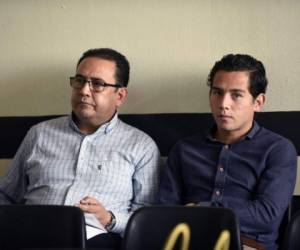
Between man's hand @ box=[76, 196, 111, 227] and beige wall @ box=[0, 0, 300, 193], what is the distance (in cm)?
59

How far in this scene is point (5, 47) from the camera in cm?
237

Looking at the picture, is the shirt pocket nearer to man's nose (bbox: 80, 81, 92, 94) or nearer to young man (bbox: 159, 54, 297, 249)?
young man (bbox: 159, 54, 297, 249)

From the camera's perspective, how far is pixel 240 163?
75.4 inches

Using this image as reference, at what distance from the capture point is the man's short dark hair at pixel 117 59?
6.93 ft

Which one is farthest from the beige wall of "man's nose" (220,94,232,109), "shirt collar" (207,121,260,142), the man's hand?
the man's hand

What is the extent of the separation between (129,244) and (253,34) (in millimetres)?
1131

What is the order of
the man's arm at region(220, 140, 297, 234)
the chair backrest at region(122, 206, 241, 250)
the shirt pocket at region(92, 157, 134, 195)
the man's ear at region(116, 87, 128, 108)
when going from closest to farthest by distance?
the chair backrest at region(122, 206, 241, 250), the man's arm at region(220, 140, 297, 234), the shirt pocket at region(92, 157, 134, 195), the man's ear at region(116, 87, 128, 108)

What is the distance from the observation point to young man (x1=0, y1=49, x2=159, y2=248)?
201 centimetres

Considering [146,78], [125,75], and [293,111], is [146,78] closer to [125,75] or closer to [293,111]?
[125,75]

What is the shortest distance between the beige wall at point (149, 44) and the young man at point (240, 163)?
27 centimetres

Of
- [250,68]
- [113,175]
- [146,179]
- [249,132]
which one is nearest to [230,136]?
[249,132]

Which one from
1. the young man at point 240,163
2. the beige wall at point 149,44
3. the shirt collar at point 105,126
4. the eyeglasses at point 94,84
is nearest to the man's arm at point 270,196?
the young man at point 240,163

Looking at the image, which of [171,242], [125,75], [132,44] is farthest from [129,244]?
[132,44]

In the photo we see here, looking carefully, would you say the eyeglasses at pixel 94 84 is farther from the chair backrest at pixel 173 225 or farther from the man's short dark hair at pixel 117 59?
the chair backrest at pixel 173 225
